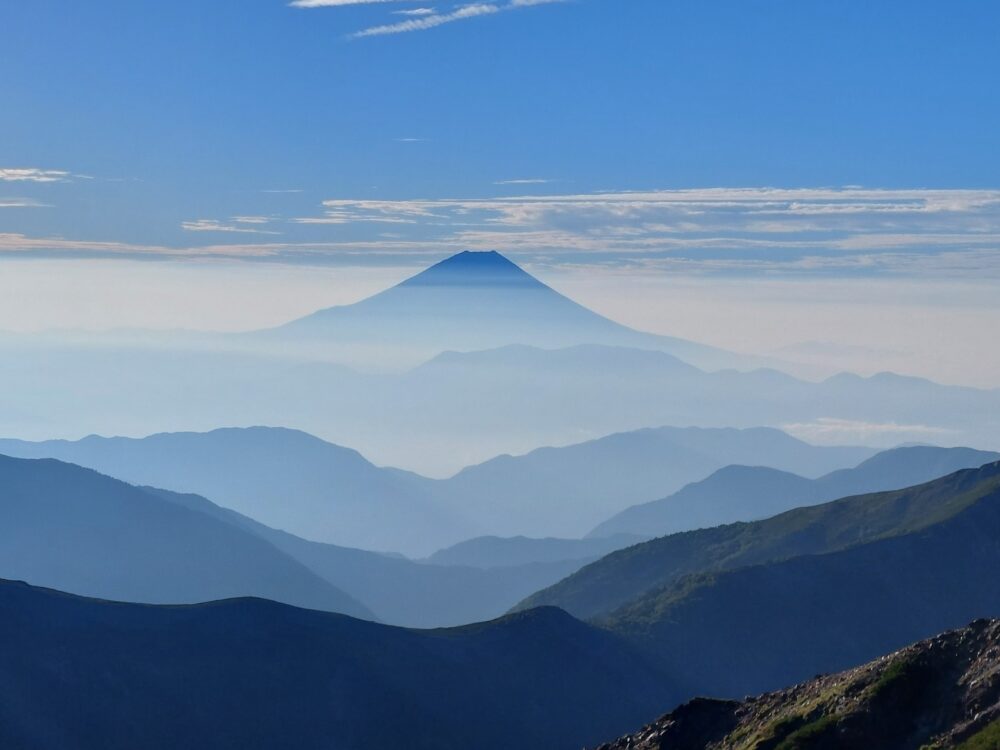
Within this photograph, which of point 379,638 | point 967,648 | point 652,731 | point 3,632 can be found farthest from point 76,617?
point 967,648

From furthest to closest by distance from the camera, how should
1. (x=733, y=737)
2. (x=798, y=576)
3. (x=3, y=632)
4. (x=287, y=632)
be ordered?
(x=798, y=576) < (x=287, y=632) < (x=3, y=632) < (x=733, y=737)

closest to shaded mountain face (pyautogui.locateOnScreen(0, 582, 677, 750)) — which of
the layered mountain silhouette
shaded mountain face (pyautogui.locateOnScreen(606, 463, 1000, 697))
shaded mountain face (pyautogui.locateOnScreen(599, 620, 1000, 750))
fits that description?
shaded mountain face (pyautogui.locateOnScreen(606, 463, 1000, 697))

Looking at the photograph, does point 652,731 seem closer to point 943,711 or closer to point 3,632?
point 943,711

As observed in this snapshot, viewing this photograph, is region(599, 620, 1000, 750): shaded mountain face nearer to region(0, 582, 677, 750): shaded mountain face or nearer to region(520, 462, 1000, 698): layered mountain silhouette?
region(0, 582, 677, 750): shaded mountain face

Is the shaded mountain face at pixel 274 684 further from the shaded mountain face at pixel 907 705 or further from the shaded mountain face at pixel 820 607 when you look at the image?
the shaded mountain face at pixel 907 705

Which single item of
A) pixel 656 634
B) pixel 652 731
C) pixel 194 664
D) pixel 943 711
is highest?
pixel 943 711

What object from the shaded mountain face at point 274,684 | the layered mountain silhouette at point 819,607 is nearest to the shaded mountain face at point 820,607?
the layered mountain silhouette at point 819,607

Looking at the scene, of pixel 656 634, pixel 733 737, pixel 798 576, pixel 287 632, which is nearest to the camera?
pixel 733 737
